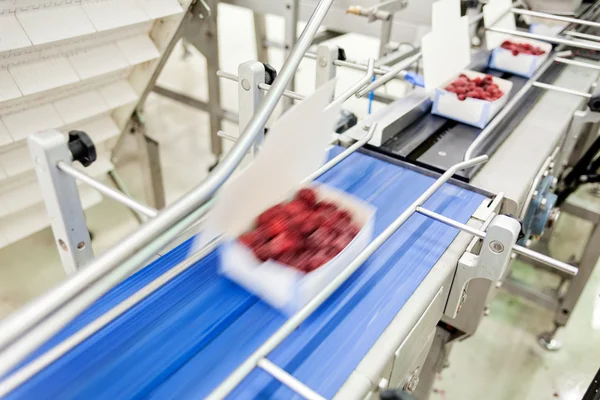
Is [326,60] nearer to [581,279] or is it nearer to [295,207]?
[295,207]

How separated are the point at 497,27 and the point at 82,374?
5.14ft

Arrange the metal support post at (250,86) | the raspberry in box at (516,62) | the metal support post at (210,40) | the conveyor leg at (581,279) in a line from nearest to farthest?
1. the metal support post at (250,86)
2. the raspberry in box at (516,62)
3. the conveyor leg at (581,279)
4. the metal support post at (210,40)

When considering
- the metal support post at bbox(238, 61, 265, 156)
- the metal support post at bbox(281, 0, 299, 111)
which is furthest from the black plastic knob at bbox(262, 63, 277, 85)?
the metal support post at bbox(281, 0, 299, 111)

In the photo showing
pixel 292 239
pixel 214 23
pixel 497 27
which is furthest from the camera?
pixel 214 23

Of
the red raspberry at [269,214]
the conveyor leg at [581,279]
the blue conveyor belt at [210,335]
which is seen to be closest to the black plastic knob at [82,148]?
the blue conveyor belt at [210,335]

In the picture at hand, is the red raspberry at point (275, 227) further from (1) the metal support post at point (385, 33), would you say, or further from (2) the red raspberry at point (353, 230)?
(1) the metal support post at point (385, 33)

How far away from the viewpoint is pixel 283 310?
26.4 inches

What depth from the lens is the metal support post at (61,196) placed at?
0.69 meters

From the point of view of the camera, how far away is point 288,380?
0.54 meters

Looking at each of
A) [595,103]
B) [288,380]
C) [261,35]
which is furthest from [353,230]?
[261,35]

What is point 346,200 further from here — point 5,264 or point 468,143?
point 5,264

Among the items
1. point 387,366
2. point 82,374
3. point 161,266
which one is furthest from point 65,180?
point 387,366

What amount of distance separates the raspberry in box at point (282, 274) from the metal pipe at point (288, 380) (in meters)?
0.11

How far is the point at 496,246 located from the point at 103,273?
23.1 inches
